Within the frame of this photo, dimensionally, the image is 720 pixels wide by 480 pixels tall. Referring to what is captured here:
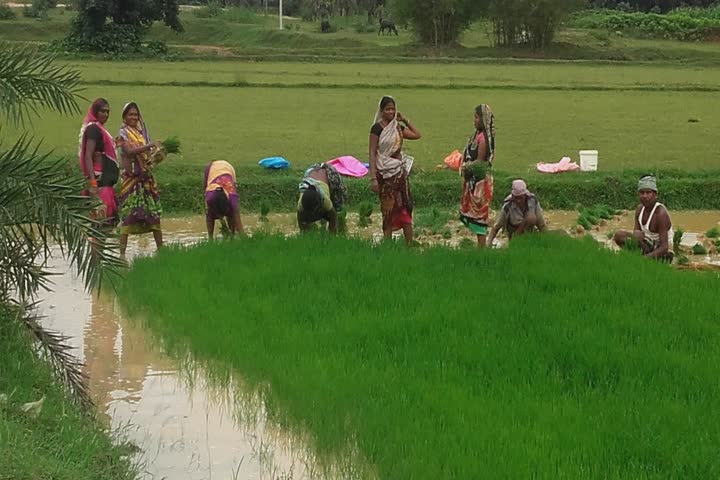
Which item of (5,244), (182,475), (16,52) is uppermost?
(16,52)

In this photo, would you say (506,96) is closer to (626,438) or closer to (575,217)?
(575,217)

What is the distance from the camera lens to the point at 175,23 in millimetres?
34031

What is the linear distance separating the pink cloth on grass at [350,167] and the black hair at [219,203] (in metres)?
3.07

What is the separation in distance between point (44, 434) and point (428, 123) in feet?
42.1

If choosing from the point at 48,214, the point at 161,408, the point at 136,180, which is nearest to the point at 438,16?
the point at 136,180

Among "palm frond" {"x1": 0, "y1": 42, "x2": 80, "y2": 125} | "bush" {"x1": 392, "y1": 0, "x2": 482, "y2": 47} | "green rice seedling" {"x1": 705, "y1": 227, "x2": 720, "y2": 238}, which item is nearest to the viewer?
"palm frond" {"x1": 0, "y1": 42, "x2": 80, "y2": 125}

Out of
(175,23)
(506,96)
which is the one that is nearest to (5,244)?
(506,96)

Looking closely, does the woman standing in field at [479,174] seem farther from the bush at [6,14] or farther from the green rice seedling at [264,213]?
the bush at [6,14]

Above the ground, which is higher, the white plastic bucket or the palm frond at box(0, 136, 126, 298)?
the palm frond at box(0, 136, 126, 298)

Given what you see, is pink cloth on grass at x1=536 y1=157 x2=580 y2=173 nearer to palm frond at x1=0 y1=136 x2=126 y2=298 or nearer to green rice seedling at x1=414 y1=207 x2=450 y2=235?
green rice seedling at x1=414 y1=207 x2=450 y2=235

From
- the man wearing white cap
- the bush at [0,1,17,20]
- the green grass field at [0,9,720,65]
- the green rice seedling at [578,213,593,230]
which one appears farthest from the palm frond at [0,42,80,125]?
the bush at [0,1,17,20]

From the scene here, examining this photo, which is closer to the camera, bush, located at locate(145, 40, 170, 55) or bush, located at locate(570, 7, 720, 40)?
bush, located at locate(145, 40, 170, 55)

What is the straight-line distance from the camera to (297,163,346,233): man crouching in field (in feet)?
25.0

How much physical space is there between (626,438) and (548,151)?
9.51m
